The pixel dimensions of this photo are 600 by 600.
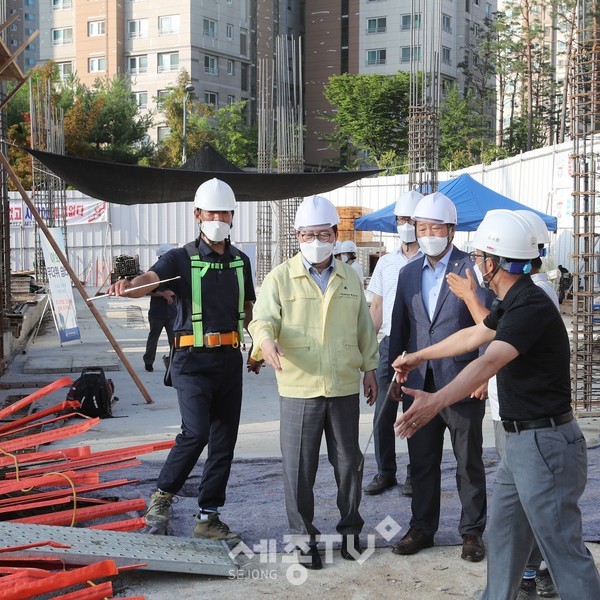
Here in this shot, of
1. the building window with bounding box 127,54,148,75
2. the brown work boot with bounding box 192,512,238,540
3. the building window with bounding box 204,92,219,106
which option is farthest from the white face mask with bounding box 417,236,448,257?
the building window with bounding box 127,54,148,75

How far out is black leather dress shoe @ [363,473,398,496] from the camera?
642 cm

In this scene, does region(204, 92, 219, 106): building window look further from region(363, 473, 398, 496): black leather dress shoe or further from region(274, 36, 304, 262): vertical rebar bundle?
region(363, 473, 398, 496): black leather dress shoe

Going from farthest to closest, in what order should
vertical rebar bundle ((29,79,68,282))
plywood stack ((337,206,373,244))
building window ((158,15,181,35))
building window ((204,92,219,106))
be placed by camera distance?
1. building window ((204,92,219,106))
2. building window ((158,15,181,35))
3. plywood stack ((337,206,373,244))
4. vertical rebar bundle ((29,79,68,282))

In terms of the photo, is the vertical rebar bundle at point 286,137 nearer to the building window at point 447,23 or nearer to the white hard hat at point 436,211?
the white hard hat at point 436,211

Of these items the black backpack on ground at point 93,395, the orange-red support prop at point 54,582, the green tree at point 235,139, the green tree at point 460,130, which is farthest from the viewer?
the green tree at point 235,139

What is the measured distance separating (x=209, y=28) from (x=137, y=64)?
19.8 feet

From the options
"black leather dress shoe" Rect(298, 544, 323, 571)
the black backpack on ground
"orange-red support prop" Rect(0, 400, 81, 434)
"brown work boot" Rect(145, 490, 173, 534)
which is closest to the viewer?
"black leather dress shoe" Rect(298, 544, 323, 571)

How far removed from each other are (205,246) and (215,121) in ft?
199

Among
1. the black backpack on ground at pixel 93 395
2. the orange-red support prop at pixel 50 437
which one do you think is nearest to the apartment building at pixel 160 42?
the black backpack on ground at pixel 93 395

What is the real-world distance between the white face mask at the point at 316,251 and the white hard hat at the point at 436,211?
691 millimetres

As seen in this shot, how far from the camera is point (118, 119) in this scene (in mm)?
51469

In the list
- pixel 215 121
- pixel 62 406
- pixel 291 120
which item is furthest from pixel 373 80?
pixel 62 406

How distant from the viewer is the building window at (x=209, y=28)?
221 feet

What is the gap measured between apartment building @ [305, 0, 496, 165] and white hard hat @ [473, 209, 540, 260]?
68.1m
